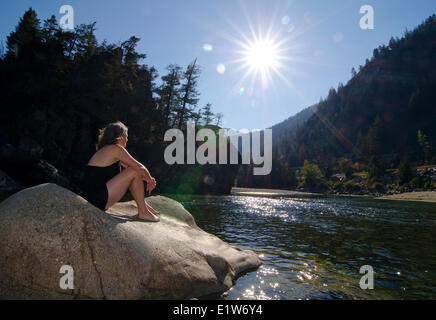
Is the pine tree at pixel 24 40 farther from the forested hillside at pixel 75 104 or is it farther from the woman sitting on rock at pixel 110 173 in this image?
the woman sitting on rock at pixel 110 173

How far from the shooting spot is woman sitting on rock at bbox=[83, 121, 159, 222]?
15.8 feet

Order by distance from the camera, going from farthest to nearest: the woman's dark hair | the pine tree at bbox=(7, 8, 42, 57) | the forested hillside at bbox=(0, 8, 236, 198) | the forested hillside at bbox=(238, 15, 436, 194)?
the forested hillside at bbox=(238, 15, 436, 194)
the pine tree at bbox=(7, 8, 42, 57)
the forested hillside at bbox=(0, 8, 236, 198)
the woman's dark hair

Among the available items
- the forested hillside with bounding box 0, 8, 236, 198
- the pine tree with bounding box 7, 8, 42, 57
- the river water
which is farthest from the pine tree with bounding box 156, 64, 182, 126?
the river water

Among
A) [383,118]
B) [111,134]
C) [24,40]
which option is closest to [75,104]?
[24,40]

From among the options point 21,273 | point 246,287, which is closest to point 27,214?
point 21,273

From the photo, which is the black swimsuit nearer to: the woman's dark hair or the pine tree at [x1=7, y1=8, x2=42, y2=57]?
the woman's dark hair

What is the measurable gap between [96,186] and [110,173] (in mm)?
368

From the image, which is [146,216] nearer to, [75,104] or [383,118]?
[75,104]

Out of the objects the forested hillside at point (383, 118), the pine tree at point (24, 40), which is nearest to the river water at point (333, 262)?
the pine tree at point (24, 40)

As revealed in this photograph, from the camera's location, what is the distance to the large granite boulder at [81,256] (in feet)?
12.1

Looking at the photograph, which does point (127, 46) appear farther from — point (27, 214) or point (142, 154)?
point (27, 214)

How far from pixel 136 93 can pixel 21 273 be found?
4310cm

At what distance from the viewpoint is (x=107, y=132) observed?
513 cm

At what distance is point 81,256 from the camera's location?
381 cm
